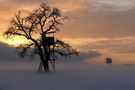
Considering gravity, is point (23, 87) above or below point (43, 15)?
below

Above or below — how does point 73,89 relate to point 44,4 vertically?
below

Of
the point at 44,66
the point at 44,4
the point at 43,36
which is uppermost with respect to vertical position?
the point at 44,4

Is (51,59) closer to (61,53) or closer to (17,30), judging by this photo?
(61,53)

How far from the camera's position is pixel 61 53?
5791 cm

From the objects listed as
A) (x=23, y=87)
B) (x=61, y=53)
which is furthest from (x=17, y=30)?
(x=23, y=87)

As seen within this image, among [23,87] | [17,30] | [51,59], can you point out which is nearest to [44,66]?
[51,59]

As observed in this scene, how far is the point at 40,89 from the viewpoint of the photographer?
33.6 metres

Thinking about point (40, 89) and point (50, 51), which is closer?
point (40, 89)

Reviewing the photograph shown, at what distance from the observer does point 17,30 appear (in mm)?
58406

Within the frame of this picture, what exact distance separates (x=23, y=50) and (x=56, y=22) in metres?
5.97

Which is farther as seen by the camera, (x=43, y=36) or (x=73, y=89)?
(x=43, y=36)

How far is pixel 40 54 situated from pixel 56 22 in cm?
494

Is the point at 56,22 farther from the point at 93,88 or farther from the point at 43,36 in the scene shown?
the point at 93,88

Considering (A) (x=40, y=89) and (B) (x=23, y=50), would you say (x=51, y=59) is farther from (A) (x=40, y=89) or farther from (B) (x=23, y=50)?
(A) (x=40, y=89)
